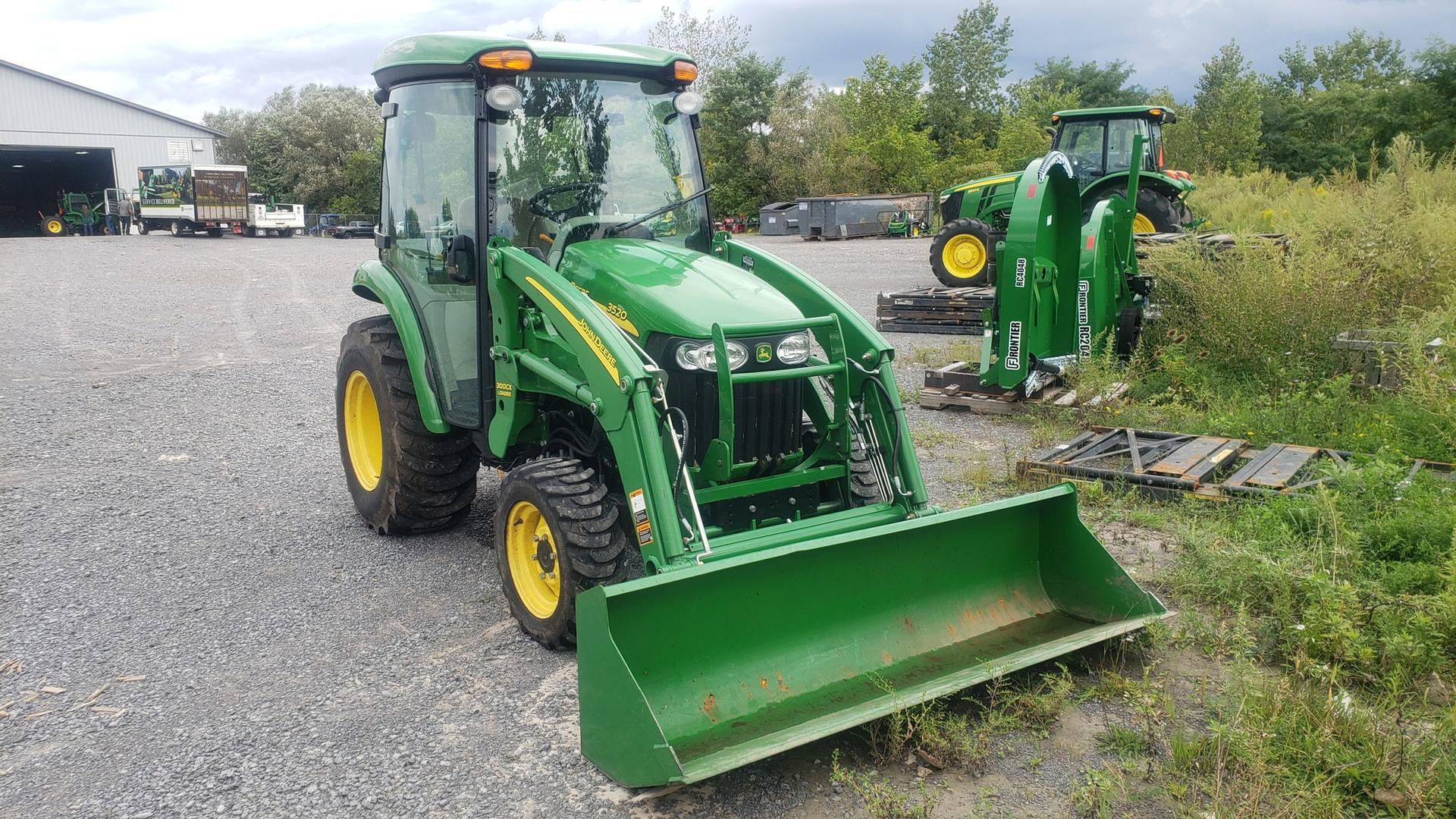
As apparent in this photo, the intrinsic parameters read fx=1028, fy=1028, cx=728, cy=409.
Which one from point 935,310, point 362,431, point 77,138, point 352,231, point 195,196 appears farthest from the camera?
point 77,138

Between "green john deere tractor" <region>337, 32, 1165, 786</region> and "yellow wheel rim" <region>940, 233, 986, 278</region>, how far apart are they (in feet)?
36.6

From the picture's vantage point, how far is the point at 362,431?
19.8 feet

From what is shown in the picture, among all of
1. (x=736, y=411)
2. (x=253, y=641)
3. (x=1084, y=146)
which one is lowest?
(x=253, y=641)

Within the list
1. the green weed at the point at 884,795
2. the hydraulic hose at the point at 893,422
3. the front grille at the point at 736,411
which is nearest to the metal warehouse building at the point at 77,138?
the front grille at the point at 736,411

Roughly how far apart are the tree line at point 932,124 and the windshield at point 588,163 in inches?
1016

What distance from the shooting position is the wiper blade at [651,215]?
488 centimetres

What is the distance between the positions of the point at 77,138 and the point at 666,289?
4538 centimetres

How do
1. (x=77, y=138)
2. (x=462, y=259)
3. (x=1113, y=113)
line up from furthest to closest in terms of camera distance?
(x=77, y=138) → (x=1113, y=113) → (x=462, y=259)

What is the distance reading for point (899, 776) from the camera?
329 centimetres

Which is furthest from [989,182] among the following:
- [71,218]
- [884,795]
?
[71,218]

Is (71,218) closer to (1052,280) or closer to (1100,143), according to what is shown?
(1100,143)

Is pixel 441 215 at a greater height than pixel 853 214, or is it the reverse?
pixel 853 214

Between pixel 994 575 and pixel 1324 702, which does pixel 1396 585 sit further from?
pixel 994 575

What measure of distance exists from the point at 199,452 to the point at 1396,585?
7.43m
